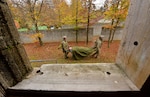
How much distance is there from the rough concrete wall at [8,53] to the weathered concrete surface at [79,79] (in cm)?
5

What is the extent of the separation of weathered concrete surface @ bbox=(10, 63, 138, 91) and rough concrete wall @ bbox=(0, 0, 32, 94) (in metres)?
0.05

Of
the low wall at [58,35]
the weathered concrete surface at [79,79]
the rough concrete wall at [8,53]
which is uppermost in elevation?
the rough concrete wall at [8,53]

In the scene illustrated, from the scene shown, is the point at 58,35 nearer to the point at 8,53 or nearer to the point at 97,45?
the point at 97,45

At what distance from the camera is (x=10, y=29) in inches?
24.0

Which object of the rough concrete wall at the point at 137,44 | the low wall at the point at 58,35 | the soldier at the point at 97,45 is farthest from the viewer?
the low wall at the point at 58,35

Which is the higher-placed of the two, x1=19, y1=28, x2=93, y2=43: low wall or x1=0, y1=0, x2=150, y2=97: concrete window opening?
x1=0, y1=0, x2=150, y2=97: concrete window opening

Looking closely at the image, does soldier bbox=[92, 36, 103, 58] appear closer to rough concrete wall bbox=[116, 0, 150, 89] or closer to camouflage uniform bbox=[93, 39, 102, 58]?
camouflage uniform bbox=[93, 39, 102, 58]

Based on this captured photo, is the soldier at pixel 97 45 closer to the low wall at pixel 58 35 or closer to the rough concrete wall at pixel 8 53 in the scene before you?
the low wall at pixel 58 35

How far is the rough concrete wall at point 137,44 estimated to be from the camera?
511 mm

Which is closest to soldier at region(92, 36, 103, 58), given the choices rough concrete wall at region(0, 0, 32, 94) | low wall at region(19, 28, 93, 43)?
low wall at region(19, 28, 93, 43)

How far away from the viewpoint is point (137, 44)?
1.92 ft

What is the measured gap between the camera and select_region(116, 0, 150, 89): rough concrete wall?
1.68 ft

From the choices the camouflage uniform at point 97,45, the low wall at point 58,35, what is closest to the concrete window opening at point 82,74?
the camouflage uniform at point 97,45

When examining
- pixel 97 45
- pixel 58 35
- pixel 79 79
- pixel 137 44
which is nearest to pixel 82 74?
pixel 79 79
